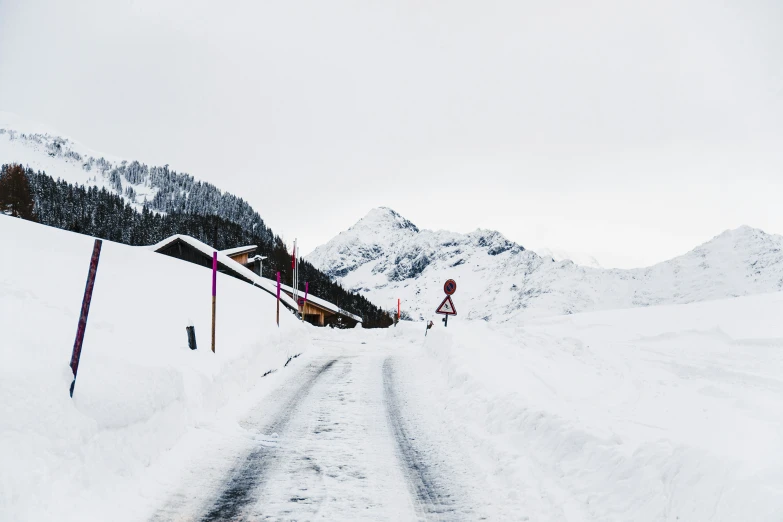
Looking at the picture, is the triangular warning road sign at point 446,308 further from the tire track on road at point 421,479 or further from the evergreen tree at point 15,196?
the evergreen tree at point 15,196

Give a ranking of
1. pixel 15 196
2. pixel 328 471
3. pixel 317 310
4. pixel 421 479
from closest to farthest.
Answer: pixel 421 479 < pixel 328 471 < pixel 317 310 < pixel 15 196

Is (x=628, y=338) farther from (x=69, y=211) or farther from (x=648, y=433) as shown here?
(x=69, y=211)

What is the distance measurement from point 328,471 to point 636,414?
15.5ft

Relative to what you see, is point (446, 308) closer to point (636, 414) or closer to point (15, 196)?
point (636, 414)

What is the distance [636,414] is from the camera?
7281 mm

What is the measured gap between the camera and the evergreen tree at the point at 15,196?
6431 cm

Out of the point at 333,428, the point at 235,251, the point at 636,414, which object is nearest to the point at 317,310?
the point at 235,251

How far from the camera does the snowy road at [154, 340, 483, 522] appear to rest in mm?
4691

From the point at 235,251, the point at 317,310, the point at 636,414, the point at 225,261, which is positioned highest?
the point at 235,251

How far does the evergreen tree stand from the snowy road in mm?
72246

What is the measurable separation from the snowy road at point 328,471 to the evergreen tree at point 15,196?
72.2 metres

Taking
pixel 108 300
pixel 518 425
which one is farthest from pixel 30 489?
pixel 108 300

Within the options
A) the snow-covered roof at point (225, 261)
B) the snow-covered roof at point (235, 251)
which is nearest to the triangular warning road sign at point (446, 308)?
the snow-covered roof at point (225, 261)

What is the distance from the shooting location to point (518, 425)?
6.97 m
